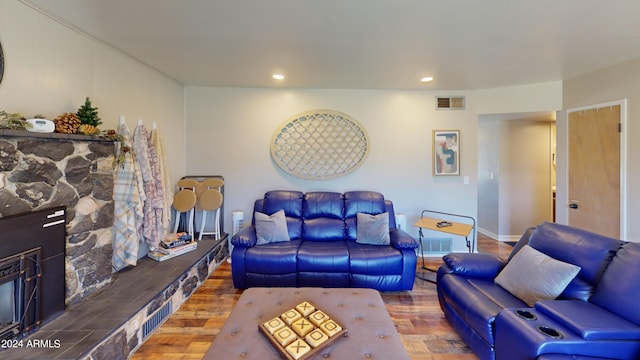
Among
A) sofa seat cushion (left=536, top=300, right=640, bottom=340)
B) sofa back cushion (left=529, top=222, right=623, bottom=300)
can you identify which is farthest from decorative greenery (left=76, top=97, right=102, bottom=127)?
sofa back cushion (left=529, top=222, right=623, bottom=300)

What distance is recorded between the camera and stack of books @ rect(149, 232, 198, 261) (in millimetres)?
2982

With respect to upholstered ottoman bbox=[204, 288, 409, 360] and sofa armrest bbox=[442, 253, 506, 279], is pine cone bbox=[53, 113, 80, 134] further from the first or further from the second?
sofa armrest bbox=[442, 253, 506, 279]

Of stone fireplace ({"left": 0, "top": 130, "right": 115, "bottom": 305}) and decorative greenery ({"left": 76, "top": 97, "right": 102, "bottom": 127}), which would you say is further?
decorative greenery ({"left": 76, "top": 97, "right": 102, "bottom": 127})

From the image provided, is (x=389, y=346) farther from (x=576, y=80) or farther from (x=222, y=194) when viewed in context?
(x=576, y=80)

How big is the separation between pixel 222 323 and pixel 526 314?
7.45 feet

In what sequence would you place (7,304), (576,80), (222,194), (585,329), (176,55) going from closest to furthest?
(585,329) < (7,304) < (176,55) < (576,80) < (222,194)

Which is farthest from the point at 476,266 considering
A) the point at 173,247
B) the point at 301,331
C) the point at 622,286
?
the point at 173,247

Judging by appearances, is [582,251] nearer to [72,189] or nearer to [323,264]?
[323,264]

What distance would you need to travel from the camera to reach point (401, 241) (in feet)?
9.46

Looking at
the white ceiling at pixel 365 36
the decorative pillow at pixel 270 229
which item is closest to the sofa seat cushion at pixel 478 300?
the decorative pillow at pixel 270 229

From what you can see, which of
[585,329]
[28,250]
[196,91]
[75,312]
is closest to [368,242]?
[585,329]

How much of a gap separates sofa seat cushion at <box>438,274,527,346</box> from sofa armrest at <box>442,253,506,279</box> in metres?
0.05

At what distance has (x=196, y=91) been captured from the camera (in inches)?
154

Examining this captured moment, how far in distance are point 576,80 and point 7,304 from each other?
5.94 metres
